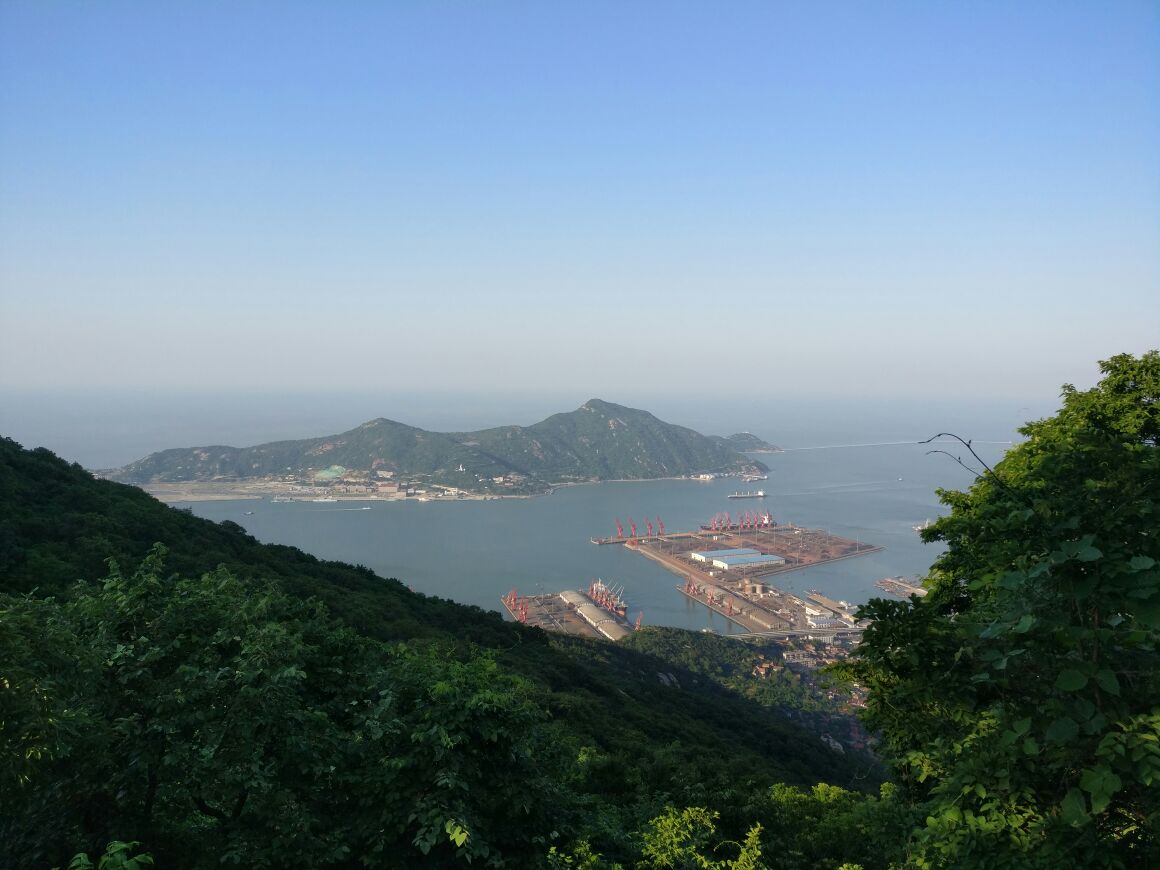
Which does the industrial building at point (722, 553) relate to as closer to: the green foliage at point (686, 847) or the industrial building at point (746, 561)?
the industrial building at point (746, 561)

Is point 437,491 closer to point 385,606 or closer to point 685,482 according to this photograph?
point 685,482

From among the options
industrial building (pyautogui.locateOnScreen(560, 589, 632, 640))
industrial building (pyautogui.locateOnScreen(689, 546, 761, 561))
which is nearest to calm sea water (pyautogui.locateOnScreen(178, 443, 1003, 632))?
industrial building (pyautogui.locateOnScreen(560, 589, 632, 640))

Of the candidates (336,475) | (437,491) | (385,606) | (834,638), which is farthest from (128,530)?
(336,475)

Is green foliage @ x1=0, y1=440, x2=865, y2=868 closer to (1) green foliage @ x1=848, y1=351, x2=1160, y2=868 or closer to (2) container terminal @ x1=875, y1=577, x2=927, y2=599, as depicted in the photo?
(1) green foliage @ x1=848, y1=351, x2=1160, y2=868

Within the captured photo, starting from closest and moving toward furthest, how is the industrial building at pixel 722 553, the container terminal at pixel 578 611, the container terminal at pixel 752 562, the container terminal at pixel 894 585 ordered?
1. the container terminal at pixel 578 611
2. the container terminal at pixel 752 562
3. the container terminal at pixel 894 585
4. the industrial building at pixel 722 553

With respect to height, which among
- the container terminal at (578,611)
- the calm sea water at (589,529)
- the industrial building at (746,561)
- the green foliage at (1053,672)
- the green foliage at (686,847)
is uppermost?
the green foliage at (1053,672)

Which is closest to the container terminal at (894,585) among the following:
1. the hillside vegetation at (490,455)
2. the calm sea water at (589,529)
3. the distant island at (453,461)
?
the calm sea water at (589,529)

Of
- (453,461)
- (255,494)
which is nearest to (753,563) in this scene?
(453,461)

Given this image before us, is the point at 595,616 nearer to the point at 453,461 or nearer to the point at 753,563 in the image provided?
the point at 753,563
